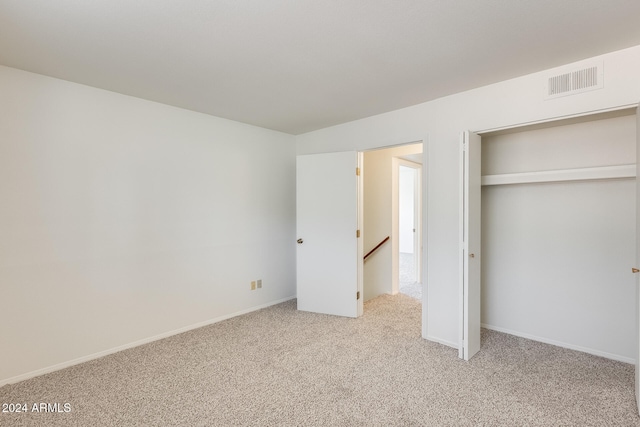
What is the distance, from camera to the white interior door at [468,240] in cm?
263

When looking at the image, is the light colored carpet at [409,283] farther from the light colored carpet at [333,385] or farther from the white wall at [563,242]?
the light colored carpet at [333,385]

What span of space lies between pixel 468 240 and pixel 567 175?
3.18 ft

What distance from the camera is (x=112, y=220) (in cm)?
286


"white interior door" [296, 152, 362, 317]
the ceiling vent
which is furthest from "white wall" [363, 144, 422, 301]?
the ceiling vent

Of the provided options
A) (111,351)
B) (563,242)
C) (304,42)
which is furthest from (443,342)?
(111,351)

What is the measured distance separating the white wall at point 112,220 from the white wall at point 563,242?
281 cm

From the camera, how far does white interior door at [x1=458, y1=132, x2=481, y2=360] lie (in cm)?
263

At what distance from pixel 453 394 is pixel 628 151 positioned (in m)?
2.40

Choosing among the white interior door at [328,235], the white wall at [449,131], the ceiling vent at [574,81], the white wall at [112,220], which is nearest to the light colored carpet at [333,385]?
the white wall at [112,220]

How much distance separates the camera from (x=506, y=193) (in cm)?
320

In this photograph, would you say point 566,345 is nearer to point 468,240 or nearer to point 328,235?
point 468,240

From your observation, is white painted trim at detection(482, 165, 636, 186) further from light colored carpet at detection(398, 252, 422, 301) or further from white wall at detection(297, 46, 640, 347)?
light colored carpet at detection(398, 252, 422, 301)

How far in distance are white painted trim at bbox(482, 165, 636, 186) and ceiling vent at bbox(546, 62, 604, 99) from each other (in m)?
0.65

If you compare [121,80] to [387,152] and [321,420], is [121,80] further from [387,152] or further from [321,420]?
[387,152]
